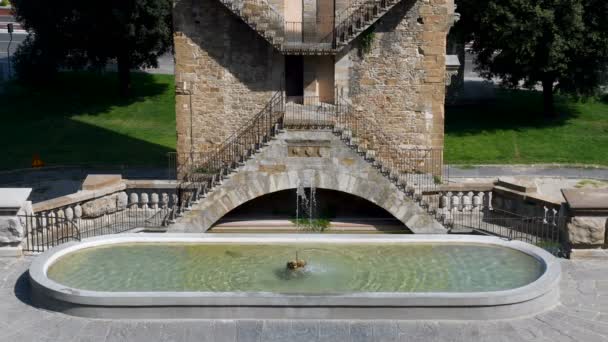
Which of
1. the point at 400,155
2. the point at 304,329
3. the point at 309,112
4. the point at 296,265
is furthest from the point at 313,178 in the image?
the point at 304,329

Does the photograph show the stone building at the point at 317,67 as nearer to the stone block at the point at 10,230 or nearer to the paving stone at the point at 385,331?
the stone block at the point at 10,230

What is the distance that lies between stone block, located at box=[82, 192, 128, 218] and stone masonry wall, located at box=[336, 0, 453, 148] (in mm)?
7784

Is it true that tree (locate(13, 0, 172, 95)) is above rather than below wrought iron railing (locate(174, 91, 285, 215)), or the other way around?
above

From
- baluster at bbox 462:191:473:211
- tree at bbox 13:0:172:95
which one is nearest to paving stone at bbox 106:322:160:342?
baluster at bbox 462:191:473:211

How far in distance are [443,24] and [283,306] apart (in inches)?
603

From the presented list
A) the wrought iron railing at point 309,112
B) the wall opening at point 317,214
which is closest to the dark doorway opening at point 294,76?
the wrought iron railing at point 309,112

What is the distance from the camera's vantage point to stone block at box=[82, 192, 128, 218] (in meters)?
24.8

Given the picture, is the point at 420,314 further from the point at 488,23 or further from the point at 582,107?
the point at 582,107

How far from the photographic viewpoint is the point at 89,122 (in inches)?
1832

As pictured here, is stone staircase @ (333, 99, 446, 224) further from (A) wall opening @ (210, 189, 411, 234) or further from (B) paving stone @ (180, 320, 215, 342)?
(B) paving stone @ (180, 320, 215, 342)

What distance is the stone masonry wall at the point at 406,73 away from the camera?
94.1ft

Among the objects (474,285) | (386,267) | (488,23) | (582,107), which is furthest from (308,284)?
(582,107)

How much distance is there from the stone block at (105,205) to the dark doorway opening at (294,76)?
21.5ft

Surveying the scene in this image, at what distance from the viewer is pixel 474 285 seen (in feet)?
58.0
